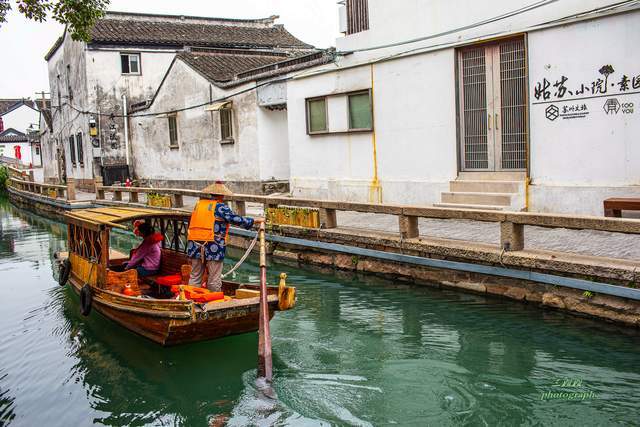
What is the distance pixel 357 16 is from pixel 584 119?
6.27m

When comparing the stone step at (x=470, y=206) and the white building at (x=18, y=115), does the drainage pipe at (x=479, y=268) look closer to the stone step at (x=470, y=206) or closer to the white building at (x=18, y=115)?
the stone step at (x=470, y=206)

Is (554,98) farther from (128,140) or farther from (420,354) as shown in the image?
(128,140)

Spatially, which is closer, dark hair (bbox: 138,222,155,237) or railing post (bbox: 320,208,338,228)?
dark hair (bbox: 138,222,155,237)

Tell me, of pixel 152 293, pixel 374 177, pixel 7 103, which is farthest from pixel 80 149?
pixel 7 103

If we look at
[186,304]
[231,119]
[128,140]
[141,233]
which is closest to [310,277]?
[141,233]

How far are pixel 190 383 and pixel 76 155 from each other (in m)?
27.8

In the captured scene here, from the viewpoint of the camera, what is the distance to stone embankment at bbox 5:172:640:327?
7664 millimetres

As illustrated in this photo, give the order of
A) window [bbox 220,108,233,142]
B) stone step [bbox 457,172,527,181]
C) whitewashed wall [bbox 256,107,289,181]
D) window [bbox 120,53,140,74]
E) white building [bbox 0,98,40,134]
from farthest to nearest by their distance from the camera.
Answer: white building [bbox 0,98,40,134]
window [bbox 120,53,140,74]
window [bbox 220,108,233,142]
whitewashed wall [bbox 256,107,289,181]
stone step [bbox 457,172,527,181]

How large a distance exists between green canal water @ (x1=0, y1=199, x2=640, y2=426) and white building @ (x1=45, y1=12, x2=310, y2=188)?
19510mm

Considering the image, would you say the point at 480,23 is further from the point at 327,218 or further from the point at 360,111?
the point at 327,218

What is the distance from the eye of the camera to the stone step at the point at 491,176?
11773mm

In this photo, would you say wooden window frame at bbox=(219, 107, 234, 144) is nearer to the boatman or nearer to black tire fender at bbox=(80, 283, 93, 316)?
black tire fender at bbox=(80, 283, 93, 316)

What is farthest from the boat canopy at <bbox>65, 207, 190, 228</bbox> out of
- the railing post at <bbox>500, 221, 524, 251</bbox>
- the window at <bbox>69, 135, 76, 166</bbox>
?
the window at <bbox>69, 135, 76, 166</bbox>

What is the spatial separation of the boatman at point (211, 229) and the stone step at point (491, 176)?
5720 mm
